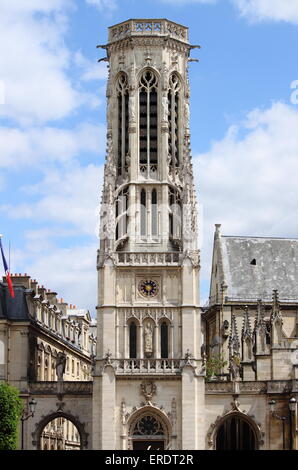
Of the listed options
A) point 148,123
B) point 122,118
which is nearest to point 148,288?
point 148,123

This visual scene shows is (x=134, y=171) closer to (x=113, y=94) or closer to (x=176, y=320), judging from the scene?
(x=113, y=94)

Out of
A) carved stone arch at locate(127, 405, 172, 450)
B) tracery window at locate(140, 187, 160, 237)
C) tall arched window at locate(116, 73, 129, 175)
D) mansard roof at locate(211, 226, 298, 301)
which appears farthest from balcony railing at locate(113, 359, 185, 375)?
Answer: mansard roof at locate(211, 226, 298, 301)

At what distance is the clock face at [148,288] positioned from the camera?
7662cm

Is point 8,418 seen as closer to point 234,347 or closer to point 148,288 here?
point 148,288

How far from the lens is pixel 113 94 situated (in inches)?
3238

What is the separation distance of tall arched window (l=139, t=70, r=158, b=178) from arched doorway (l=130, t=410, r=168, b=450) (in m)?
18.6

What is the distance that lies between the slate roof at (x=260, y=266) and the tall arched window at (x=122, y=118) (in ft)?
60.9

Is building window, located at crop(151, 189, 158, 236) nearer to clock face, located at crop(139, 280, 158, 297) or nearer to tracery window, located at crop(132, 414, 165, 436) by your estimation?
clock face, located at crop(139, 280, 158, 297)

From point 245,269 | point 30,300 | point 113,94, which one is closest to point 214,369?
point 245,269

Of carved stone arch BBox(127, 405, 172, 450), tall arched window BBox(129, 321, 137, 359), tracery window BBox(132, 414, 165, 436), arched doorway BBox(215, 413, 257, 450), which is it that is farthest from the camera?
arched doorway BBox(215, 413, 257, 450)

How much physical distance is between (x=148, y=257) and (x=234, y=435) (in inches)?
648

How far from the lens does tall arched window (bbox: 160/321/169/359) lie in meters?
76.0

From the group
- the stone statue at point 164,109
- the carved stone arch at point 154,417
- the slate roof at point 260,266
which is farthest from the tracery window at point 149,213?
the slate roof at point 260,266

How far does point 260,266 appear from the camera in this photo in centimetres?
9494
